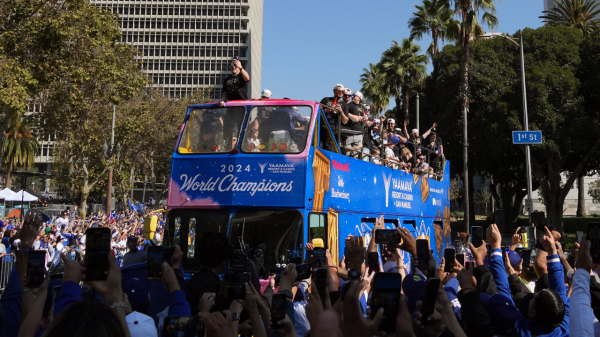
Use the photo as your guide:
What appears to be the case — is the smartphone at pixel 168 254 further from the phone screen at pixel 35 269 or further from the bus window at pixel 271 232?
the bus window at pixel 271 232

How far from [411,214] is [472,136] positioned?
23.1m

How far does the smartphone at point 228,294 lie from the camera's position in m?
2.62

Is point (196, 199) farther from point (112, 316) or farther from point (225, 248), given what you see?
point (112, 316)

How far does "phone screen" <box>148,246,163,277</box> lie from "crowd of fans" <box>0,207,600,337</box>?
0.54 feet

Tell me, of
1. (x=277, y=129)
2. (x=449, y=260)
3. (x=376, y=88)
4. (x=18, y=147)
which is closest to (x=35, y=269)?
(x=449, y=260)

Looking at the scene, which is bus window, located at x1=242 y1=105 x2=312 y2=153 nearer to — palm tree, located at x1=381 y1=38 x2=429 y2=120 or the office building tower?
palm tree, located at x1=381 y1=38 x2=429 y2=120

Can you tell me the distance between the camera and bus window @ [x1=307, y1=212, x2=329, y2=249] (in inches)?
360

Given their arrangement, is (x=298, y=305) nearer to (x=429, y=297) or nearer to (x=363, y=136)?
(x=429, y=297)

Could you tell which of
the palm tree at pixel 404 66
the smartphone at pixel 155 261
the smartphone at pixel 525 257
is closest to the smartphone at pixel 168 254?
the smartphone at pixel 155 261

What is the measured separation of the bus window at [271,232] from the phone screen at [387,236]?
176 inches

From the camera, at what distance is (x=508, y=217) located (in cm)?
4219

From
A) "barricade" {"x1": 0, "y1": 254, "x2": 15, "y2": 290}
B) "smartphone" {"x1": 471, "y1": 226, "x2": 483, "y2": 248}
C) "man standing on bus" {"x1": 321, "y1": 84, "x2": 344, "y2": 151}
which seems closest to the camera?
"smartphone" {"x1": 471, "y1": 226, "x2": 483, "y2": 248}

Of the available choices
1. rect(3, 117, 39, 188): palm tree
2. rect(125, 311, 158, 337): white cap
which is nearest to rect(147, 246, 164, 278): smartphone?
rect(125, 311, 158, 337): white cap

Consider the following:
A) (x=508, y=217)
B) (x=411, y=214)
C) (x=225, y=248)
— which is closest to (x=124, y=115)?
(x=508, y=217)
